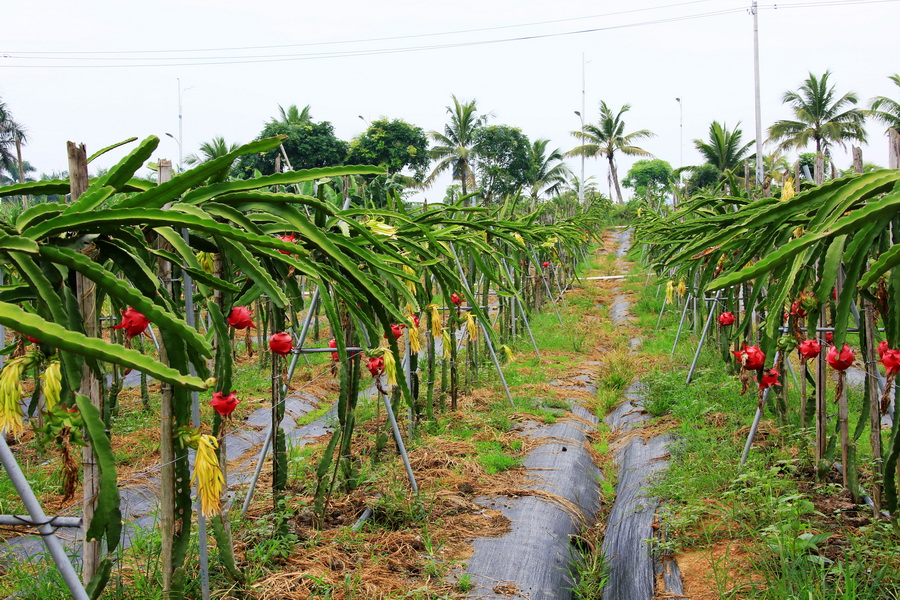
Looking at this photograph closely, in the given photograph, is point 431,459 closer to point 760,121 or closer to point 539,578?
point 539,578

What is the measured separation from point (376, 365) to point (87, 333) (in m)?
1.48

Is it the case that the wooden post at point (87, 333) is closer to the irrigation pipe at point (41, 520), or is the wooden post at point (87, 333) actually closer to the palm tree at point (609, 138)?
the irrigation pipe at point (41, 520)

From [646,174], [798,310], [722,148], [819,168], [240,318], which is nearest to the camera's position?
[240,318]

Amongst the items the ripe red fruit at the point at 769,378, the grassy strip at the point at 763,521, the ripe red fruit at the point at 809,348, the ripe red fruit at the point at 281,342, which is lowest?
the grassy strip at the point at 763,521

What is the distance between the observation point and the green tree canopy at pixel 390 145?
2533 centimetres

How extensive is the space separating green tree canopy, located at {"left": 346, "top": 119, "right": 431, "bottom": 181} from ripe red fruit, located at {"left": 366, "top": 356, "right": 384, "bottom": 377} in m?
22.6

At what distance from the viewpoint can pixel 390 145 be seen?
83.8ft

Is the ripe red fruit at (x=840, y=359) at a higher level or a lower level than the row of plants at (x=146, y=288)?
lower

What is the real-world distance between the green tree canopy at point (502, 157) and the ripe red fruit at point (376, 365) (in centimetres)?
2474

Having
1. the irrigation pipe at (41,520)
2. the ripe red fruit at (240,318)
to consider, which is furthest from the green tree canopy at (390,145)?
the irrigation pipe at (41,520)

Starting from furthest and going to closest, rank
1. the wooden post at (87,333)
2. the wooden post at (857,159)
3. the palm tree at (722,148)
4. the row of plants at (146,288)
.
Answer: the palm tree at (722,148), the wooden post at (857,159), the wooden post at (87,333), the row of plants at (146,288)

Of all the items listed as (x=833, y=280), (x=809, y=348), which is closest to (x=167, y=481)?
(x=833, y=280)

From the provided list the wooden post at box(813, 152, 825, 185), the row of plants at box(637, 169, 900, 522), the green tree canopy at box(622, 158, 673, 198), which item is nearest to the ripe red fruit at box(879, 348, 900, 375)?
the row of plants at box(637, 169, 900, 522)

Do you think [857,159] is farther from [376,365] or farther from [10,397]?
[10,397]
